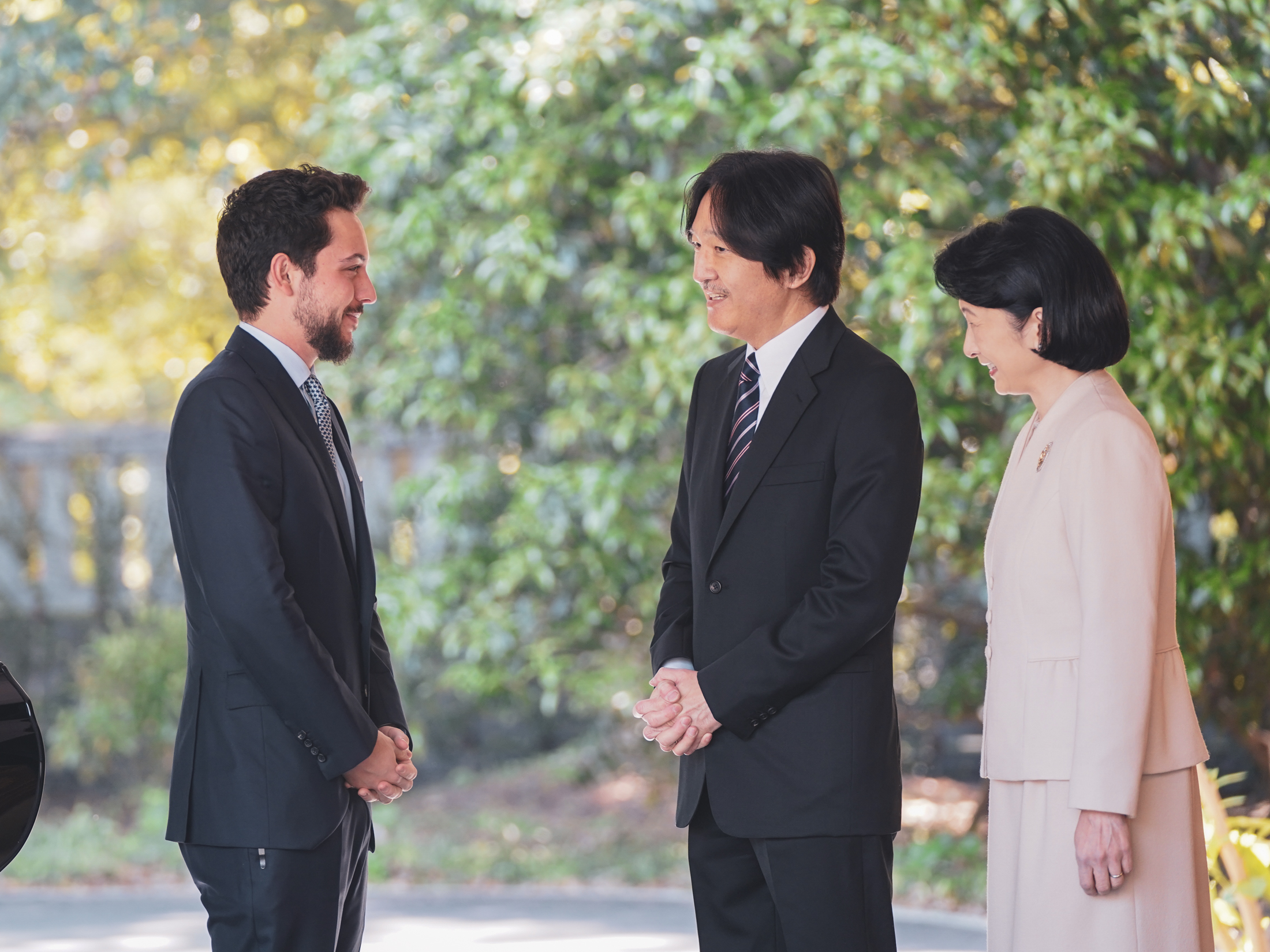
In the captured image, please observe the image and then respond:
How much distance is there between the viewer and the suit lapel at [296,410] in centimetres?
220

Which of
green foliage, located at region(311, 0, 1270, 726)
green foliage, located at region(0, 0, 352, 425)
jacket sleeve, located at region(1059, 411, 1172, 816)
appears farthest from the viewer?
green foliage, located at region(0, 0, 352, 425)

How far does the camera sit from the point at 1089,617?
197 centimetres

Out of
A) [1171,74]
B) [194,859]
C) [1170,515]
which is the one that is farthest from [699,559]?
[1171,74]

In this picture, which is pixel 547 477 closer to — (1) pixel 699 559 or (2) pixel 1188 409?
(2) pixel 1188 409

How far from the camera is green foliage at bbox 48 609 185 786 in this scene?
6.46 metres

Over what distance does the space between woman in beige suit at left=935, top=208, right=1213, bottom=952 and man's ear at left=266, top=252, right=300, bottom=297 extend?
1117mm

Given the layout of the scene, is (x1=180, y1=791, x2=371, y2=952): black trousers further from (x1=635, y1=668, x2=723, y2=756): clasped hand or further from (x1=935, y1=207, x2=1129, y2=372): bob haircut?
(x1=935, y1=207, x2=1129, y2=372): bob haircut

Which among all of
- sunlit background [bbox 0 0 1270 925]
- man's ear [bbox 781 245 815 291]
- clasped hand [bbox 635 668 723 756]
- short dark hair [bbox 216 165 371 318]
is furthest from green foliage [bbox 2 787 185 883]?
man's ear [bbox 781 245 815 291]

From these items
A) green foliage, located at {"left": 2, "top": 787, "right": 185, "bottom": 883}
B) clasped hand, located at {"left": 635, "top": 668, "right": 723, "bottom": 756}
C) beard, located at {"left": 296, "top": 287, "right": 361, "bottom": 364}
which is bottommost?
green foliage, located at {"left": 2, "top": 787, "right": 185, "bottom": 883}

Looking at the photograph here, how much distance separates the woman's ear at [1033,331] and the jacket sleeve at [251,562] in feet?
4.07

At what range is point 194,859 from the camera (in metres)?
2.11

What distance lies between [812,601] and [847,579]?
0.07 m

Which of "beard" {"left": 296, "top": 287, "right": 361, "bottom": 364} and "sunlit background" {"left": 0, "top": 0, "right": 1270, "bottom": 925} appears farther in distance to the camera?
"sunlit background" {"left": 0, "top": 0, "right": 1270, "bottom": 925}

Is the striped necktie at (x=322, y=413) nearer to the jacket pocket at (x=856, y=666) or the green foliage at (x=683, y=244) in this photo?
the jacket pocket at (x=856, y=666)
